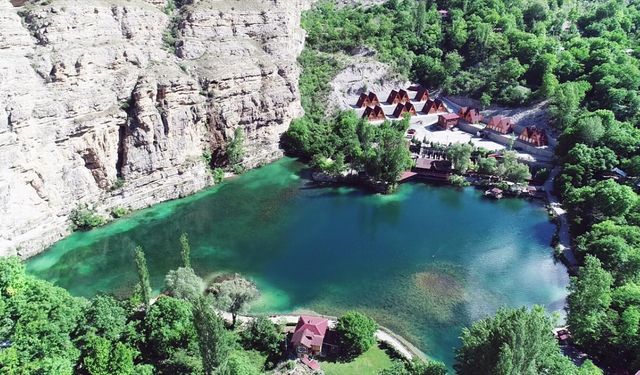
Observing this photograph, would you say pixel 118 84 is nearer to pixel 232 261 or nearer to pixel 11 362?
pixel 232 261

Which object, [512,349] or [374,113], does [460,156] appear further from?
[512,349]

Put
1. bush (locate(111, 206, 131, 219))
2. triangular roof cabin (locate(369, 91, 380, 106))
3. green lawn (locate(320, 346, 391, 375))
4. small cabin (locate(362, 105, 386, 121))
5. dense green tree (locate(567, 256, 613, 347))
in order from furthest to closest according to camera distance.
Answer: triangular roof cabin (locate(369, 91, 380, 106)), small cabin (locate(362, 105, 386, 121)), bush (locate(111, 206, 131, 219)), dense green tree (locate(567, 256, 613, 347)), green lawn (locate(320, 346, 391, 375))

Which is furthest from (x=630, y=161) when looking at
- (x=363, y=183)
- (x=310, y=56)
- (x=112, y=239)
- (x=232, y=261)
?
(x=112, y=239)

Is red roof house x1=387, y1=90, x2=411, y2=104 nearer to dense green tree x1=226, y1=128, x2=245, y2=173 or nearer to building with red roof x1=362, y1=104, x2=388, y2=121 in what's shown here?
building with red roof x1=362, y1=104, x2=388, y2=121

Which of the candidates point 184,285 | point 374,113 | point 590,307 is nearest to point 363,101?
point 374,113

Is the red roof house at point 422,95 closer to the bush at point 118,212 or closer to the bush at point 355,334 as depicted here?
the bush at point 118,212

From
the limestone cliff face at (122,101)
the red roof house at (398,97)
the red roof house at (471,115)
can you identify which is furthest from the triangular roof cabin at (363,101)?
the red roof house at (471,115)

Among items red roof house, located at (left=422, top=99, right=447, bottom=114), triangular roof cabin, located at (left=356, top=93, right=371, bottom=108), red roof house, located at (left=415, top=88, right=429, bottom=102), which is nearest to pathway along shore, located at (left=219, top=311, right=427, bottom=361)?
triangular roof cabin, located at (left=356, top=93, right=371, bottom=108)
